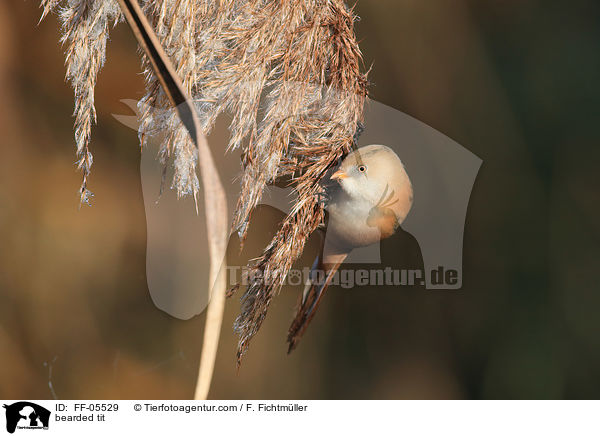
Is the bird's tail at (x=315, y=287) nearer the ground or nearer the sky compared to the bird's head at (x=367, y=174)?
Result: nearer the ground

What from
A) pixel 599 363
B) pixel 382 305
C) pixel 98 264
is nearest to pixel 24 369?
pixel 98 264

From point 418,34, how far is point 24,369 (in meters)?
0.96

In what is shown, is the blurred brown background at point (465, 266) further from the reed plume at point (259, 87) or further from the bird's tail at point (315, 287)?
the reed plume at point (259, 87)

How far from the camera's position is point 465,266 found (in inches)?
27.7
